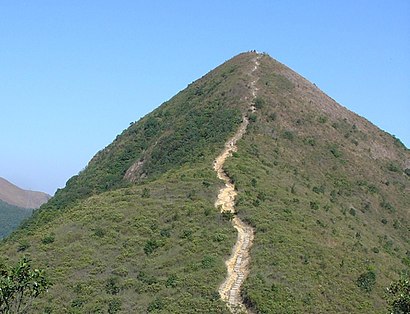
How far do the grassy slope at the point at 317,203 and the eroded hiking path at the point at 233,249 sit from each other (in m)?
0.77

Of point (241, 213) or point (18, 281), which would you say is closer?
point (18, 281)

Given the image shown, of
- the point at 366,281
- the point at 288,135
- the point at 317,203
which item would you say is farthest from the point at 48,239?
the point at 288,135

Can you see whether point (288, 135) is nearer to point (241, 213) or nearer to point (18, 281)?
point (241, 213)

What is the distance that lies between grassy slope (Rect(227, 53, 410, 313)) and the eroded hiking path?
773 mm

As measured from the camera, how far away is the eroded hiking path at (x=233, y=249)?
130 ft

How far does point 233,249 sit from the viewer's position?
46188mm

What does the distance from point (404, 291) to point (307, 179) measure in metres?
44.0

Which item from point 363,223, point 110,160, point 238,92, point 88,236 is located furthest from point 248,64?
point 88,236

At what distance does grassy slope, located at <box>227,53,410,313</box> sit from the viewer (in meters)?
41.9

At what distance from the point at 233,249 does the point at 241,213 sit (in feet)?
21.7

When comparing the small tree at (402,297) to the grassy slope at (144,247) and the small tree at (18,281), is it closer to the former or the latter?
the grassy slope at (144,247)

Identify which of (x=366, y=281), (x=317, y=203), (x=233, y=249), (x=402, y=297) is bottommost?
(x=233, y=249)

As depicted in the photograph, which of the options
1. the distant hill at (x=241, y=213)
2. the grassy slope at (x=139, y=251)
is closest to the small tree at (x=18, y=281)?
the grassy slope at (x=139, y=251)

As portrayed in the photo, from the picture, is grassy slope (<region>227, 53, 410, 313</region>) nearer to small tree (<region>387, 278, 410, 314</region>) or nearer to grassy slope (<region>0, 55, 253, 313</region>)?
grassy slope (<region>0, 55, 253, 313</region>)
